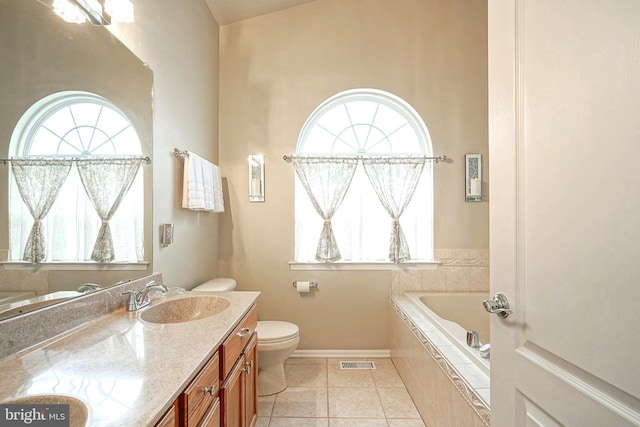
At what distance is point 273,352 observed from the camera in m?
1.92

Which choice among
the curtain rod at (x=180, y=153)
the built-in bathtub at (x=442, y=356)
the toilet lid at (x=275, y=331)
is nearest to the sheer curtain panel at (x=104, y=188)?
the curtain rod at (x=180, y=153)

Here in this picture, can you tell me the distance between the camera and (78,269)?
3.63 ft

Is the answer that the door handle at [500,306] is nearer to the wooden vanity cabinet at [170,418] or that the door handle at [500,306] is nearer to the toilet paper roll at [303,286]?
the wooden vanity cabinet at [170,418]

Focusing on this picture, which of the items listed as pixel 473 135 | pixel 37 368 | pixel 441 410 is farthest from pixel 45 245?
pixel 473 135

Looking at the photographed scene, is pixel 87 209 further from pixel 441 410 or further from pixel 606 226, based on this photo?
pixel 441 410

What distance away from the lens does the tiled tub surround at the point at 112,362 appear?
62cm

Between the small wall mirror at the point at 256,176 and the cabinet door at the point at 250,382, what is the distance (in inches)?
51.8

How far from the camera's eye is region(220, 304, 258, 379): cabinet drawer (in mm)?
1095

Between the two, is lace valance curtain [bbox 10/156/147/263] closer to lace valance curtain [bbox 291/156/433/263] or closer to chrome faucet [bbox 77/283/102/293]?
chrome faucet [bbox 77/283/102/293]

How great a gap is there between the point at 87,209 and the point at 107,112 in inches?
17.4

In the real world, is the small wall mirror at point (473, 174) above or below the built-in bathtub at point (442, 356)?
above

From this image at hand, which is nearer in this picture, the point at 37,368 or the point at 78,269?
the point at 37,368

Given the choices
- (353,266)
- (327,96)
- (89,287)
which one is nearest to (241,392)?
(89,287)

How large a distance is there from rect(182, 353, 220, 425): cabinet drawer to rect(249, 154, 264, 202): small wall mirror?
5.45 feet
